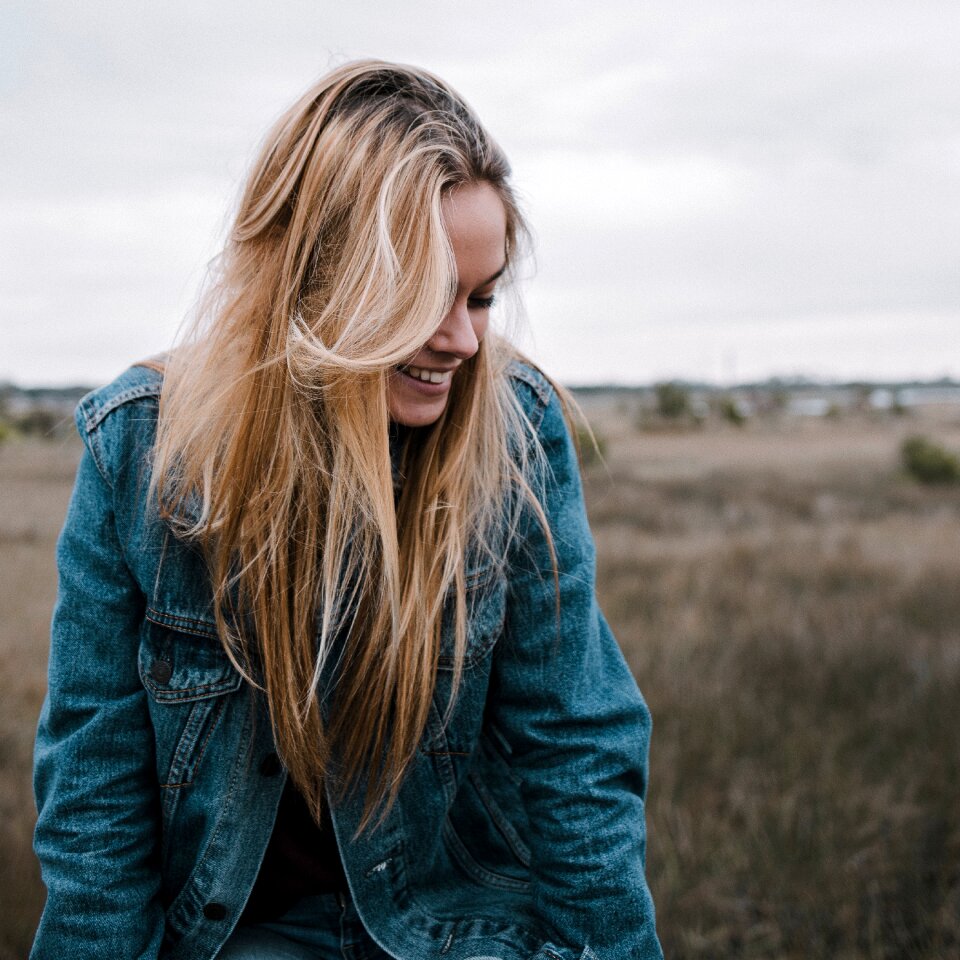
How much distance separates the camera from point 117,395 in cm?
158

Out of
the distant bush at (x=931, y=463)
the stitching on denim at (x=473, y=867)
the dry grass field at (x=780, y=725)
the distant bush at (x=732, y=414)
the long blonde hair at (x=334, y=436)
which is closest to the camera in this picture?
the long blonde hair at (x=334, y=436)

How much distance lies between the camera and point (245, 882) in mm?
1574

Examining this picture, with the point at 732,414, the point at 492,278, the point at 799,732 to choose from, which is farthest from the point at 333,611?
the point at 732,414

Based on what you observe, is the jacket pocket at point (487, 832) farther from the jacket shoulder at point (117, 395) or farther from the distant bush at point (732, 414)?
the distant bush at point (732, 414)

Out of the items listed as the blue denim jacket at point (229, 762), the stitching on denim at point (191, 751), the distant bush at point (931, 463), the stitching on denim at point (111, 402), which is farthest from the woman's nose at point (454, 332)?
the distant bush at point (931, 463)

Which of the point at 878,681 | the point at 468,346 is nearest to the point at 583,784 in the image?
the point at 468,346

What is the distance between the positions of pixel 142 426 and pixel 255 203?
0.44 meters

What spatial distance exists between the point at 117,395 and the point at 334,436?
1.30ft

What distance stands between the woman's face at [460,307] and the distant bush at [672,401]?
27.4 metres

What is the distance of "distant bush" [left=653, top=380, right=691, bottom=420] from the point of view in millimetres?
28359

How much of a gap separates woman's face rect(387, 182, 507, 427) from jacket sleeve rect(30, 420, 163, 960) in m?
0.54

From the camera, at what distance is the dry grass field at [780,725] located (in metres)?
2.79

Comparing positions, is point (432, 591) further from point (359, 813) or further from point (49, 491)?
point (49, 491)

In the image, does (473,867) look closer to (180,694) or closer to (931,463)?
(180,694)
